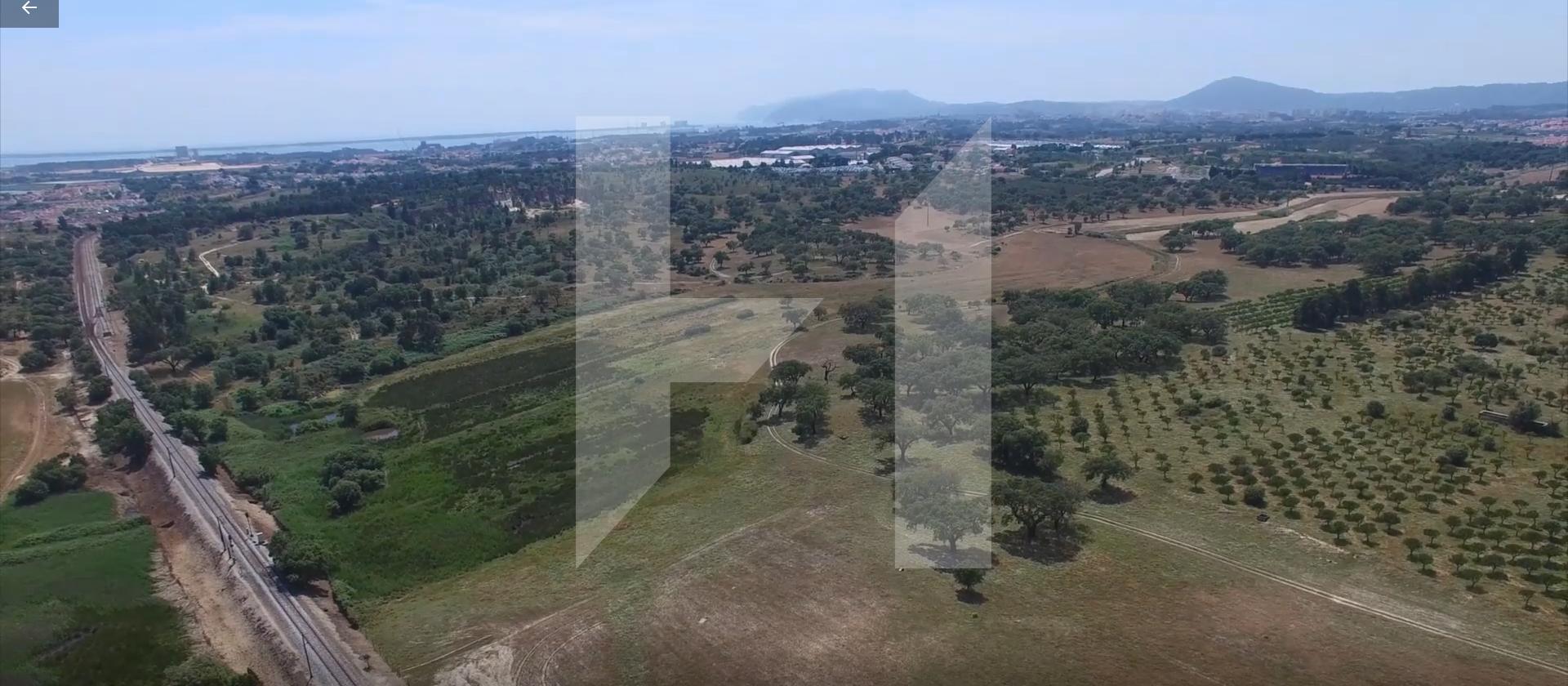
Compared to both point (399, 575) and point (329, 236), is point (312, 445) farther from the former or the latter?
point (329, 236)

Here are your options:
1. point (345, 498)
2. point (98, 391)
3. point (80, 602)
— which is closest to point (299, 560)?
point (345, 498)

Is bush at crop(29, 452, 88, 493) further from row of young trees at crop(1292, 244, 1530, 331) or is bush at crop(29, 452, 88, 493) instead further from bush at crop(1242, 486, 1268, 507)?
row of young trees at crop(1292, 244, 1530, 331)

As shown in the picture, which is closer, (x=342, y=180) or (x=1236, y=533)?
(x=1236, y=533)

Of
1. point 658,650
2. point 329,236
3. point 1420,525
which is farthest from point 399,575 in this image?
point 329,236

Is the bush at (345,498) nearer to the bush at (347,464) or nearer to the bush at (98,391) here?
the bush at (347,464)

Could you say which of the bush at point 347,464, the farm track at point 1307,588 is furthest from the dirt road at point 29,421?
the farm track at point 1307,588

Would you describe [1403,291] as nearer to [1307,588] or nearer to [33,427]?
[1307,588]
